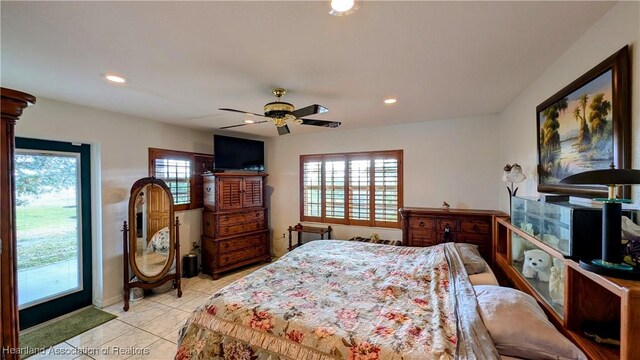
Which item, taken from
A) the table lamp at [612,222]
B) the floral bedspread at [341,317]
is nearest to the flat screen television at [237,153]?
the floral bedspread at [341,317]

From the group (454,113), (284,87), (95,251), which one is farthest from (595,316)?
(95,251)

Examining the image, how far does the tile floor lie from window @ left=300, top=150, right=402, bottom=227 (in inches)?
94.9

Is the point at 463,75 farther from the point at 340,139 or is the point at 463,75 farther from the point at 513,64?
the point at 340,139

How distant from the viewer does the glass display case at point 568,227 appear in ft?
3.59

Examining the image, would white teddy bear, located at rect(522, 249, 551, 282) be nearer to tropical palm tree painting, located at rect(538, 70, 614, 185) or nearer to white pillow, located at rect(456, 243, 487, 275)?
white pillow, located at rect(456, 243, 487, 275)

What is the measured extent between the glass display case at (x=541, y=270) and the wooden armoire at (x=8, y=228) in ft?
8.98

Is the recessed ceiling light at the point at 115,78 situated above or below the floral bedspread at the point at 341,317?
above

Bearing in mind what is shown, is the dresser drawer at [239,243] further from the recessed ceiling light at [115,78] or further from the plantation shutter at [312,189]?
the recessed ceiling light at [115,78]

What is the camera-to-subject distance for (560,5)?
1.30 metres

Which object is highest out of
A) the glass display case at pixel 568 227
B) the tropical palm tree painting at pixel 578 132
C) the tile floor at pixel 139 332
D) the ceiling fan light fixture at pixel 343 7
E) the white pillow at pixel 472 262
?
the ceiling fan light fixture at pixel 343 7

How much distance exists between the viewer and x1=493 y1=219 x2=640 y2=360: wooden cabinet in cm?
80

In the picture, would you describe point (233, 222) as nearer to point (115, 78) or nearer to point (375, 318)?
point (115, 78)

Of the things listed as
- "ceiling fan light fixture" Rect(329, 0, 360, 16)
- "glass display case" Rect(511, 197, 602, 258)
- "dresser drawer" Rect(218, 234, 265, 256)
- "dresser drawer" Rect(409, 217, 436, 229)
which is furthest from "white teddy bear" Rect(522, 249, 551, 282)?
"dresser drawer" Rect(218, 234, 265, 256)

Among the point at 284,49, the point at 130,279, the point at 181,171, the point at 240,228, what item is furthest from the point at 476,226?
the point at 130,279
